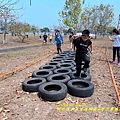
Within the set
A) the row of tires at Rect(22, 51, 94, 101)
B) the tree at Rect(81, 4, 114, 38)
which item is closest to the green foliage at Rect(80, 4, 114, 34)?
the tree at Rect(81, 4, 114, 38)

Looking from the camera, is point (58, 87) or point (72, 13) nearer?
point (58, 87)

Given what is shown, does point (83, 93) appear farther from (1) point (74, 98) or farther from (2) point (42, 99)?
(2) point (42, 99)

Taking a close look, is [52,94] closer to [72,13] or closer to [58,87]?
[58,87]

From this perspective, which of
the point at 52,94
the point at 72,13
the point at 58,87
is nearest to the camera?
the point at 52,94

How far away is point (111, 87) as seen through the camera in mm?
4754

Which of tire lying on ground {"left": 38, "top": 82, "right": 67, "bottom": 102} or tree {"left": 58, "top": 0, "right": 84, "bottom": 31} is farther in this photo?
tree {"left": 58, "top": 0, "right": 84, "bottom": 31}

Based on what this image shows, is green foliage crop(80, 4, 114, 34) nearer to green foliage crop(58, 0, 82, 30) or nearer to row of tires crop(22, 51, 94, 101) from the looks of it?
green foliage crop(58, 0, 82, 30)

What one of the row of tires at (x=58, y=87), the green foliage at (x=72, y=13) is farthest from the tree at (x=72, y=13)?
the row of tires at (x=58, y=87)

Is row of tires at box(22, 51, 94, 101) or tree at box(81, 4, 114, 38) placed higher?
tree at box(81, 4, 114, 38)

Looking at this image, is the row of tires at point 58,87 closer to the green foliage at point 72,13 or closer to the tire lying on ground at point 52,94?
the tire lying on ground at point 52,94

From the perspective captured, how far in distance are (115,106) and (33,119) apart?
1980mm

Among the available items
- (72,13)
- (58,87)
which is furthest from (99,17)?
(58,87)

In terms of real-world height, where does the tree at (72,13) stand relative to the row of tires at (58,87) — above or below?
above

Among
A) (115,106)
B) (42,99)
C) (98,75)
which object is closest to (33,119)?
(42,99)
